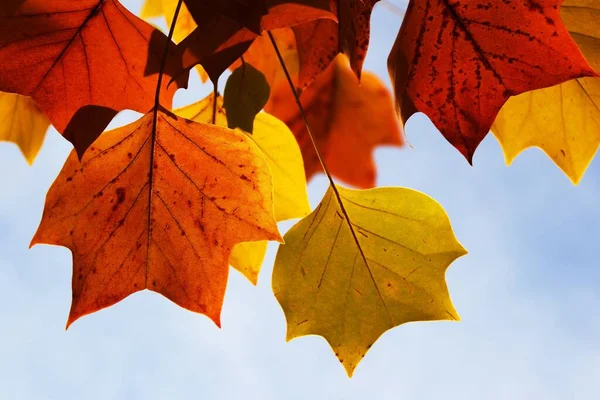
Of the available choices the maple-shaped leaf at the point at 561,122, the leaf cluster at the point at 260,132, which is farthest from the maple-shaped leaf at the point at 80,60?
the maple-shaped leaf at the point at 561,122

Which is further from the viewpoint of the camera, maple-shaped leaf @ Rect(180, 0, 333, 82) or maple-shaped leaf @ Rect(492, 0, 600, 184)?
maple-shaped leaf @ Rect(492, 0, 600, 184)

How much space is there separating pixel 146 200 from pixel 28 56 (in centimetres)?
16

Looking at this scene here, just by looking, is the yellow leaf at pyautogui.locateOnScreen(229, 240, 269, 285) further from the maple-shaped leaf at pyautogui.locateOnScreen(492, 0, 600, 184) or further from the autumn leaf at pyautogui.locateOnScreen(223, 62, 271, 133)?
the maple-shaped leaf at pyautogui.locateOnScreen(492, 0, 600, 184)

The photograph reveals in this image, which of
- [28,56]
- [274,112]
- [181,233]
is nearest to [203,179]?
[181,233]

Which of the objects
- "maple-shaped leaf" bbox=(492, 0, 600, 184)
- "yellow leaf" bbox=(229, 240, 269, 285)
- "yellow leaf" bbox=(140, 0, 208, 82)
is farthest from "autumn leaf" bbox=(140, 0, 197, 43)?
"maple-shaped leaf" bbox=(492, 0, 600, 184)

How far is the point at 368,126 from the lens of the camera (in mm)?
891

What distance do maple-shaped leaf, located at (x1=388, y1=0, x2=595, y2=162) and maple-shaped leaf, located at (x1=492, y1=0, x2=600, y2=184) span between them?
0.16 m

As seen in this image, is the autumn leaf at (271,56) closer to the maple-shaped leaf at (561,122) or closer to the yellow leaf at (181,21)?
the yellow leaf at (181,21)

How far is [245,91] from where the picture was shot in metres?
0.63

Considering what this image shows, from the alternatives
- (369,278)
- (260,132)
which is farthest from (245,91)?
(369,278)

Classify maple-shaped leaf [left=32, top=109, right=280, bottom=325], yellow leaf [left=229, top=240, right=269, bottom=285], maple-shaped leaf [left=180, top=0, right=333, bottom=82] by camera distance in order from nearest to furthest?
maple-shaped leaf [left=180, top=0, right=333, bottom=82]
maple-shaped leaf [left=32, top=109, right=280, bottom=325]
yellow leaf [left=229, top=240, right=269, bottom=285]

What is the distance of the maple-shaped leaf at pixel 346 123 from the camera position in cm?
87

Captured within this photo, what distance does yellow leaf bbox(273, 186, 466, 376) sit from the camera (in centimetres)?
65

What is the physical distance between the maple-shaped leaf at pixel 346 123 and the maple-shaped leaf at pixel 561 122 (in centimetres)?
26
